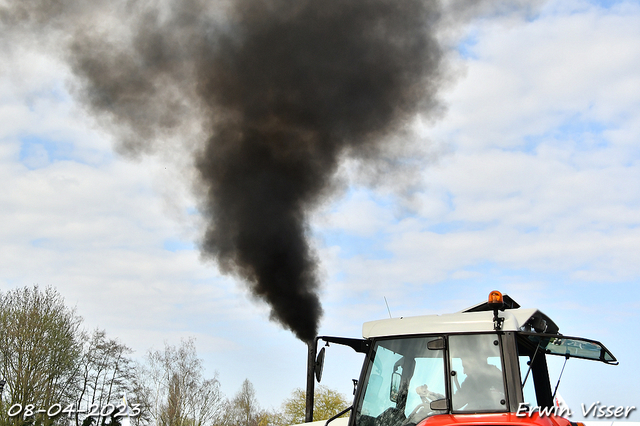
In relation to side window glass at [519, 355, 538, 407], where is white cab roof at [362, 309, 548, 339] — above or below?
above

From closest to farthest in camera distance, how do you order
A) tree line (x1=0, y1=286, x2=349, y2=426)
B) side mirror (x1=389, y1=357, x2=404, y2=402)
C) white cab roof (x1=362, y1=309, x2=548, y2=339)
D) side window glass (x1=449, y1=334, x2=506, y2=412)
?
side window glass (x1=449, y1=334, x2=506, y2=412) < white cab roof (x1=362, y1=309, x2=548, y2=339) < side mirror (x1=389, y1=357, x2=404, y2=402) < tree line (x1=0, y1=286, x2=349, y2=426)

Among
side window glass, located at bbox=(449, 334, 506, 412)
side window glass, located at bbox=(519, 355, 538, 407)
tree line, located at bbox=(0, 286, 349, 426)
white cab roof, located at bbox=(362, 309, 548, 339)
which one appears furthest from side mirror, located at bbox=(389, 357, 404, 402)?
tree line, located at bbox=(0, 286, 349, 426)

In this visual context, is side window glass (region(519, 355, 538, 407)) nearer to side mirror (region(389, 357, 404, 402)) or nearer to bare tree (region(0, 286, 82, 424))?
side mirror (region(389, 357, 404, 402))

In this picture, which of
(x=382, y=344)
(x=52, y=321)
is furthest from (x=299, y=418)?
(x=382, y=344)

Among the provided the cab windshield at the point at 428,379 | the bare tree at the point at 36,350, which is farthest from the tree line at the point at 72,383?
the cab windshield at the point at 428,379

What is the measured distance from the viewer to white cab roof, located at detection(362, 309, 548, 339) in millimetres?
3980

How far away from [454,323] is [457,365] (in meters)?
0.32

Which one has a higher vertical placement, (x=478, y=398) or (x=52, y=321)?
(x=52, y=321)

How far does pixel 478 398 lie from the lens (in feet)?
12.6

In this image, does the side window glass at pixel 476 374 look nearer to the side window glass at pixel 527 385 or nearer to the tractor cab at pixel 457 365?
the tractor cab at pixel 457 365

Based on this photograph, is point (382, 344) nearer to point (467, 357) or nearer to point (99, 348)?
point (467, 357)

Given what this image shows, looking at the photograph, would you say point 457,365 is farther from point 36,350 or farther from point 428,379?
point 36,350

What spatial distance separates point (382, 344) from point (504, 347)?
0.98 metres

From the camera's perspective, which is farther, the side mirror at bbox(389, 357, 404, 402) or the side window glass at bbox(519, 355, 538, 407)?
the side mirror at bbox(389, 357, 404, 402)
